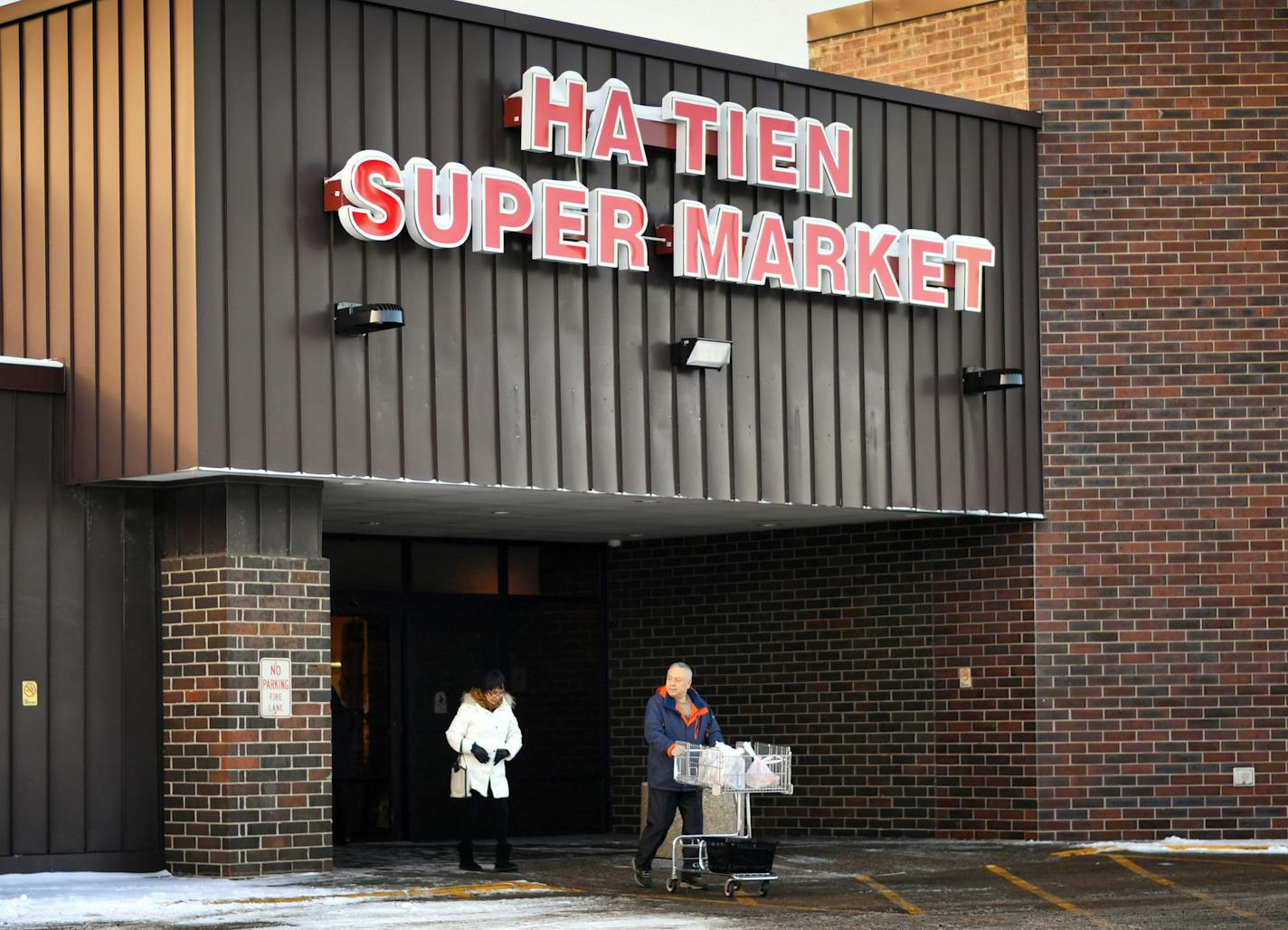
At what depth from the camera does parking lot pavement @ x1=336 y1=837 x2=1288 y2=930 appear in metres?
13.8

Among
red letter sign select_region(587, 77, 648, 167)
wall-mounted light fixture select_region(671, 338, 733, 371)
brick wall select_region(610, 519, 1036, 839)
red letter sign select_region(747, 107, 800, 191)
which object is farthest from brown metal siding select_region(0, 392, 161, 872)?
brick wall select_region(610, 519, 1036, 839)

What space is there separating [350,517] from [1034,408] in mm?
6731

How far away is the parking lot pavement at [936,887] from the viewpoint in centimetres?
1377

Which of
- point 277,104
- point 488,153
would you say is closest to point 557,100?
point 488,153

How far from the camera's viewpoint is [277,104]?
51.1 ft

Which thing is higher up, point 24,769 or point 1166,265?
point 1166,265

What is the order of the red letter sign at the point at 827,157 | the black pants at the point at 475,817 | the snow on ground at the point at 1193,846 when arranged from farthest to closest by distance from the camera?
the snow on ground at the point at 1193,846, the red letter sign at the point at 827,157, the black pants at the point at 475,817

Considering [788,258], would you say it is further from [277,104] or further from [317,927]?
[317,927]

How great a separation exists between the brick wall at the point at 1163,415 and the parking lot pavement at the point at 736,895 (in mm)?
1371

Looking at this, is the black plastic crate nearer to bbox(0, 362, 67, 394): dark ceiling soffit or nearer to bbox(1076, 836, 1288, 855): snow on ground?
bbox(1076, 836, 1288, 855): snow on ground

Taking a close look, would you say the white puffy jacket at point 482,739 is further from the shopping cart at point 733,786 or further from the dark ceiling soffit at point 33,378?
the dark ceiling soffit at point 33,378

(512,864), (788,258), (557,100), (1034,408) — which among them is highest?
(557,100)

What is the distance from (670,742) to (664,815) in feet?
1.84

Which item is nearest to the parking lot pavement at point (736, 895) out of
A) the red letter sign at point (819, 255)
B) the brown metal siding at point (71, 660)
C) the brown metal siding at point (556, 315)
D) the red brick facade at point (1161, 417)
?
the brown metal siding at point (71, 660)
